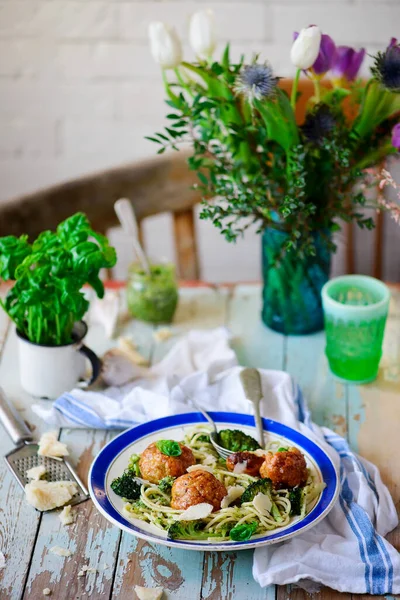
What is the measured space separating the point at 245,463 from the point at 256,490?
0.23 ft

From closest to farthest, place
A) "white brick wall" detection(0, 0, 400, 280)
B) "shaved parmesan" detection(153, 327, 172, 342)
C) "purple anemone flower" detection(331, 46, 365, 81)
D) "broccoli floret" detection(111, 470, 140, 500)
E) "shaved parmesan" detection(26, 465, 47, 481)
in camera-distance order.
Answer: "broccoli floret" detection(111, 470, 140, 500) → "shaved parmesan" detection(26, 465, 47, 481) → "purple anemone flower" detection(331, 46, 365, 81) → "shaved parmesan" detection(153, 327, 172, 342) → "white brick wall" detection(0, 0, 400, 280)

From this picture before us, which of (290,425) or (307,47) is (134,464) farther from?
(307,47)

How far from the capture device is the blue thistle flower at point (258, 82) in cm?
125

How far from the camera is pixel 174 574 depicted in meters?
1.01

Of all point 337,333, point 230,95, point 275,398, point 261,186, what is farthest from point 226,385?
point 230,95

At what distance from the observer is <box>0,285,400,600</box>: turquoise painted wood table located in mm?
993

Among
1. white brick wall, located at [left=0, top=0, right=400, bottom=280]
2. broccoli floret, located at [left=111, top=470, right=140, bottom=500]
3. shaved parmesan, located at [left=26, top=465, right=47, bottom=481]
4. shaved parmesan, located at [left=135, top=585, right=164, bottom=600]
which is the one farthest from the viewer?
white brick wall, located at [left=0, top=0, right=400, bottom=280]

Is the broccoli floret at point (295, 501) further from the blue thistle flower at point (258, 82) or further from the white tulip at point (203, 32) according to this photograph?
the white tulip at point (203, 32)

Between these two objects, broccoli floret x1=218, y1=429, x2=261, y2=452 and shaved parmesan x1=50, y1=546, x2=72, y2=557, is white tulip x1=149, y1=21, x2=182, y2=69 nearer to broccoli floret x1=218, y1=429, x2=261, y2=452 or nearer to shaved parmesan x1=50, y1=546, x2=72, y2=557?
broccoli floret x1=218, y1=429, x2=261, y2=452

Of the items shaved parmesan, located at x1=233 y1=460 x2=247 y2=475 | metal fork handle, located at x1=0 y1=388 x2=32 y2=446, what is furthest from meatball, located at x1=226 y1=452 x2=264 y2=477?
metal fork handle, located at x1=0 y1=388 x2=32 y2=446

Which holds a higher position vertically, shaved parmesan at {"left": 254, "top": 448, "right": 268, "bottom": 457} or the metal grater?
shaved parmesan at {"left": 254, "top": 448, "right": 268, "bottom": 457}

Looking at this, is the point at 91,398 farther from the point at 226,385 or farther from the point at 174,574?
the point at 174,574

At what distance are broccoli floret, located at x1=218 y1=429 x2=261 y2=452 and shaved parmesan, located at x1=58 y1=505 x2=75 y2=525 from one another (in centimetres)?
23

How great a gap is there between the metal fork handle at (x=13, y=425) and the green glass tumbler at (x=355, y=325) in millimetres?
545
